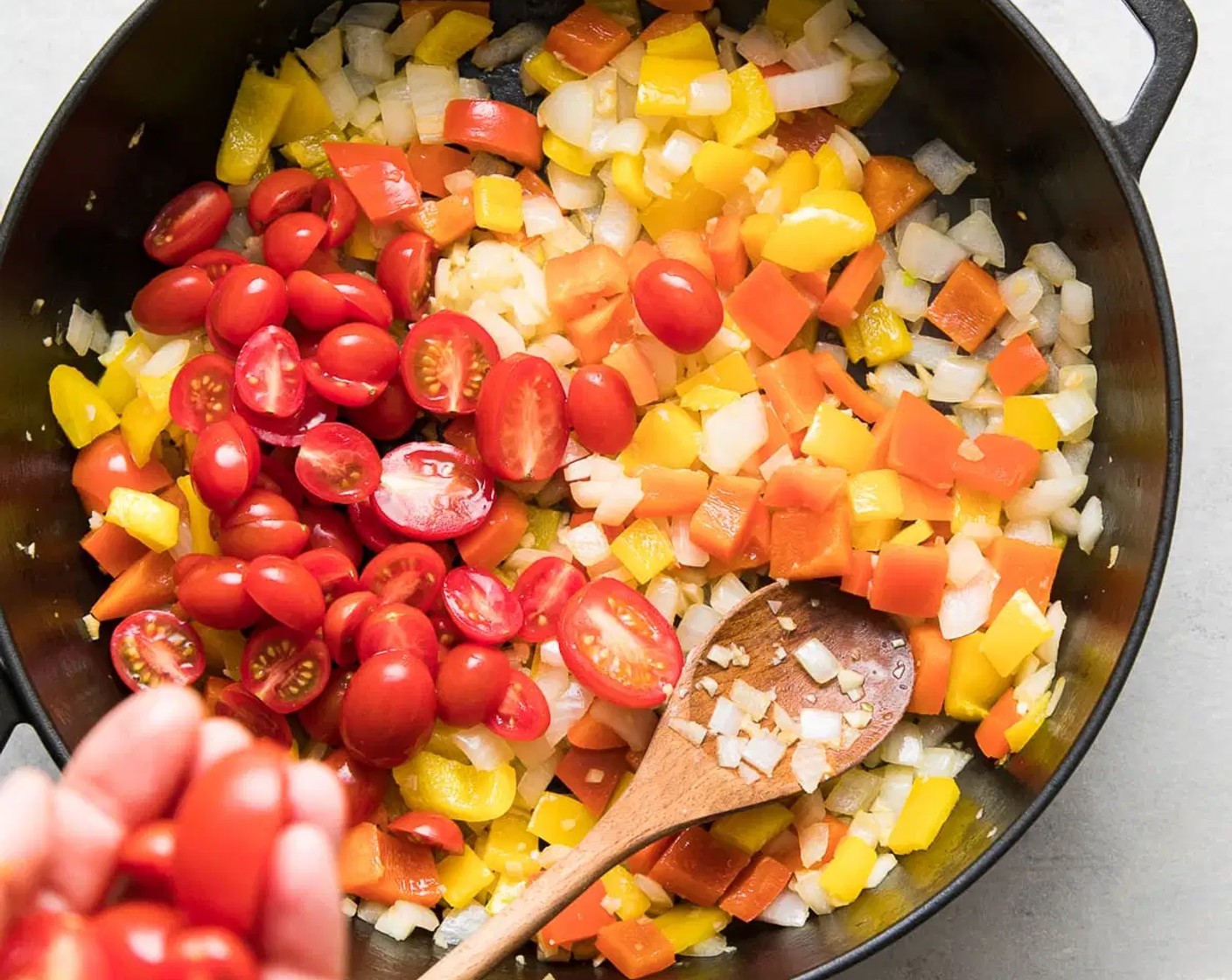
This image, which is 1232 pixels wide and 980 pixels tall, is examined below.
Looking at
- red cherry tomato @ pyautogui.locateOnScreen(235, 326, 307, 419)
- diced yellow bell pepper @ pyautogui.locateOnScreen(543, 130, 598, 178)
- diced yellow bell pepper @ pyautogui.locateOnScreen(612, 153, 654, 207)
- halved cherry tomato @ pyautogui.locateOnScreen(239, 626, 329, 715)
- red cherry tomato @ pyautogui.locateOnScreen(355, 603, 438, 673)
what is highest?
diced yellow bell pepper @ pyautogui.locateOnScreen(543, 130, 598, 178)

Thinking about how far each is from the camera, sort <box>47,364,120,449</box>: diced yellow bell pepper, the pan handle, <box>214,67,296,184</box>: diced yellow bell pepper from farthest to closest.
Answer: <box>214,67,296,184</box>: diced yellow bell pepper → <box>47,364,120,449</box>: diced yellow bell pepper → the pan handle

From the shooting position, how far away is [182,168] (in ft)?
8.09

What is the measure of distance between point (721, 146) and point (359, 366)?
2.73 ft

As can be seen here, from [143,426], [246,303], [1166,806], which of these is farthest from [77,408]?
[1166,806]

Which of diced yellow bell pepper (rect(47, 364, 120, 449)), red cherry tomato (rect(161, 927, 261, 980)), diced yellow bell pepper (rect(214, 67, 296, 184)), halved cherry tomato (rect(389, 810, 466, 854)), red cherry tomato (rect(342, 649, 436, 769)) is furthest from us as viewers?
diced yellow bell pepper (rect(214, 67, 296, 184))

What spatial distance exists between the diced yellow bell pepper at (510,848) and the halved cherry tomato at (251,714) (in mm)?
442

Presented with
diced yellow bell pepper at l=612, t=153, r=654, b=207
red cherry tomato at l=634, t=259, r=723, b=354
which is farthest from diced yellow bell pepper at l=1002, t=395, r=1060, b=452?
diced yellow bell pepper at l=612, t=153, r=654, b=207

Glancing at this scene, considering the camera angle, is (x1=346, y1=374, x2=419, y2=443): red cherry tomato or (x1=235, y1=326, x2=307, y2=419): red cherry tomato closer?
(x1=235, y1=326, x2=307, y2=419): red cherry tomato

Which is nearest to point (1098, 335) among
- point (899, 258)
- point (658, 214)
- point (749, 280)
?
point (899, 258)

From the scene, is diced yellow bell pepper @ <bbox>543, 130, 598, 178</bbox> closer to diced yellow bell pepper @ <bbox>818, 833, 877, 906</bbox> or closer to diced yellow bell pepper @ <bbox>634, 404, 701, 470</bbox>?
diced yellow bell pepper @ <bbox>634, 404, 701, 470</bbox>

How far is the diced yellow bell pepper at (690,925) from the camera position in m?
2.26

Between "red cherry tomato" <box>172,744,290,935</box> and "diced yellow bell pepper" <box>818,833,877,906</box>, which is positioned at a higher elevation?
"red cherry tomato" <box>172,744,290,935</box>

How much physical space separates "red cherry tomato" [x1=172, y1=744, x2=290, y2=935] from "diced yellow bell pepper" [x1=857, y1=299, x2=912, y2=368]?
5.19 feet

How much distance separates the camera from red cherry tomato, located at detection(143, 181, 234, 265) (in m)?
2.42
